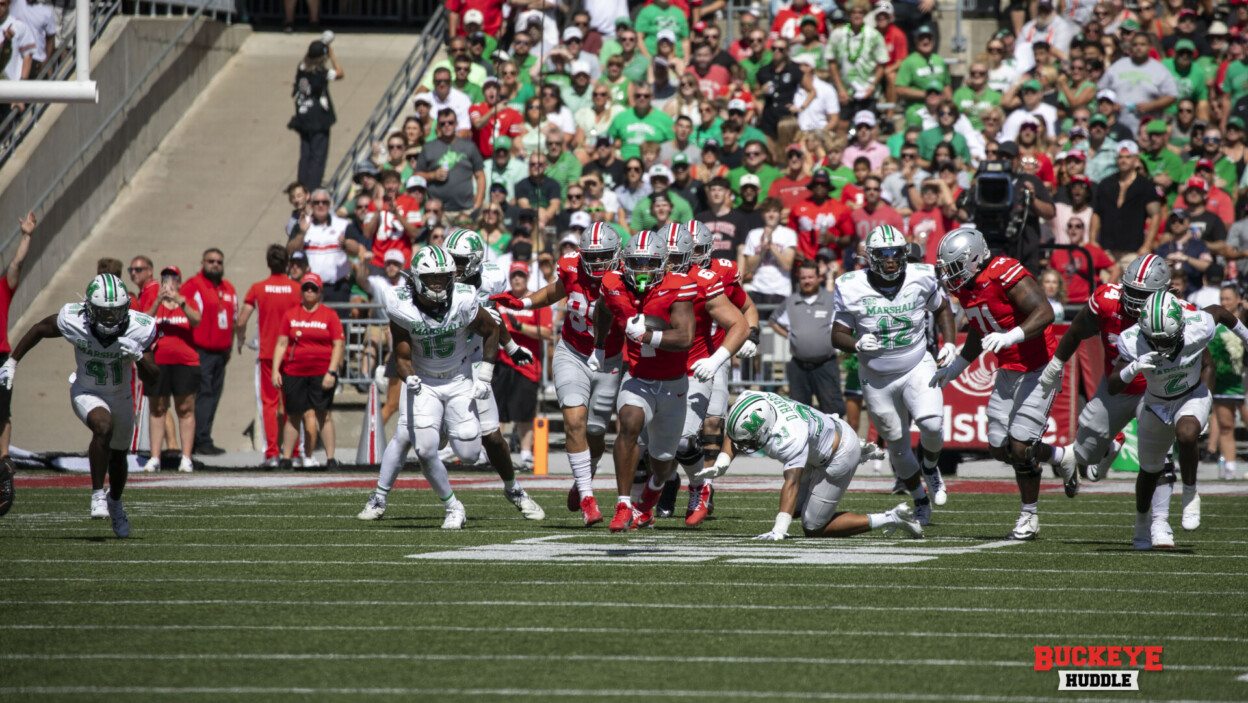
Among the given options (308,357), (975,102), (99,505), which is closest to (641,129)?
(975,102)

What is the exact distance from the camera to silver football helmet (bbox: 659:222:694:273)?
32.0 ft

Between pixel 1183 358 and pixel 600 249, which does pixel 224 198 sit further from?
pixel 1183 358

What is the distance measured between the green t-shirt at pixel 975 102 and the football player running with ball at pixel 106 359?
34.2 ft

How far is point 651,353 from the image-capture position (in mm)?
9500

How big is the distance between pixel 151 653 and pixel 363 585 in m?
1.67

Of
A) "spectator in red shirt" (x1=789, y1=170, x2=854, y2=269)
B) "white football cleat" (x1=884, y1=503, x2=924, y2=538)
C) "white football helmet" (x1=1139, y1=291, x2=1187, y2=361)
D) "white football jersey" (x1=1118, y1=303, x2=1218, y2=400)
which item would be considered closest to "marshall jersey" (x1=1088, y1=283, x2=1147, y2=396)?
"white football jersey" (x1=1118, y1=303, x2=1218, y2=400)

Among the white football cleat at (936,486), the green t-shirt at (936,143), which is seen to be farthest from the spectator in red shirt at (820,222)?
the white football cleat at (936,486)

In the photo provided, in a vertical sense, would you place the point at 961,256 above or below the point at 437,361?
→ above

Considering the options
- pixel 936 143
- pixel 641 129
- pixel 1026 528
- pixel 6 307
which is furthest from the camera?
pixel 641 129

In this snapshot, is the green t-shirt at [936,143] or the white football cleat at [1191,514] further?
the green t-shirt at [936,143]

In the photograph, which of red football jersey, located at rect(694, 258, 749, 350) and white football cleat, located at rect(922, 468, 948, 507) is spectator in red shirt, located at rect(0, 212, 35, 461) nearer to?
red football jersey, located at rect(694, 258, 749, 350)

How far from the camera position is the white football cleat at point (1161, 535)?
9.07 m

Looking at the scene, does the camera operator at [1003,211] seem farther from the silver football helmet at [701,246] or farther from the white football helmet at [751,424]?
the white football helmet at [751,424]

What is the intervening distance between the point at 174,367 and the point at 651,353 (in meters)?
6.99
